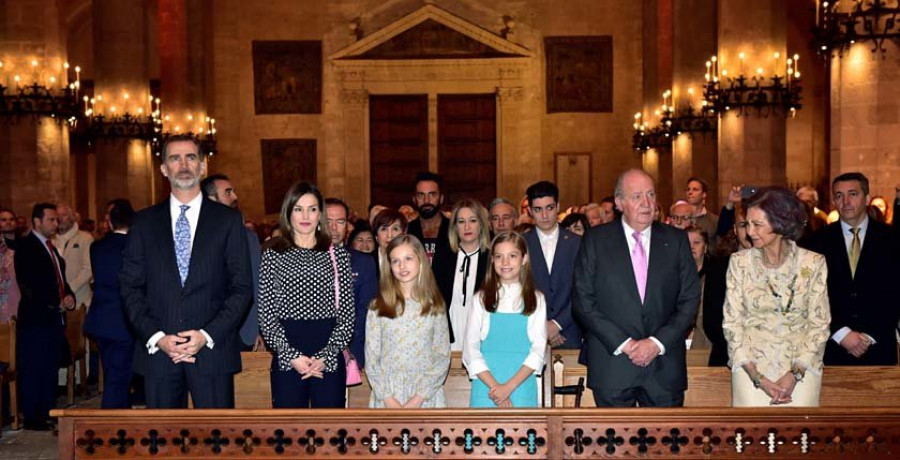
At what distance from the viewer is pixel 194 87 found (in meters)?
25.6

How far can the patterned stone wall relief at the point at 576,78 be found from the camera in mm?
27141

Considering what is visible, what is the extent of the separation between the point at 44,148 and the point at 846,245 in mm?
13910

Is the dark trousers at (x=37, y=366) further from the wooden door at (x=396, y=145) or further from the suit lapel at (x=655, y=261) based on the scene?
the wooden door at (x=396, y=145)

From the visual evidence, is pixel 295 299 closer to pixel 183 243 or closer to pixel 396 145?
pixel 183 243

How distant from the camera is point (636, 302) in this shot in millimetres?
6195

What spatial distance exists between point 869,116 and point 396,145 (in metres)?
16.5

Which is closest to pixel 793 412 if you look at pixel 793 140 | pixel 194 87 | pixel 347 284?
pixel 347 284

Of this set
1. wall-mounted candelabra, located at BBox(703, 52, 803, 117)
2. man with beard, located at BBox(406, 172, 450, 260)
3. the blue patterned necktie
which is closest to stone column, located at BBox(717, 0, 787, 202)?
wall-mounted candelabra, located at BBox(703, 52, 803, 117)

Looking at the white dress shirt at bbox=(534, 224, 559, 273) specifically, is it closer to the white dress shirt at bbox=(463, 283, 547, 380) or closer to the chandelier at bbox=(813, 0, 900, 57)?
the white dress shirt at bbox=(463, 283, 547, 380)

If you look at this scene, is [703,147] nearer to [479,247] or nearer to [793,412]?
[479,247]

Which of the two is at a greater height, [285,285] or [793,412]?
[285,285]

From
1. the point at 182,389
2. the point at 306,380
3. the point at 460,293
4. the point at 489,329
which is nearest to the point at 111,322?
the point at 460,293

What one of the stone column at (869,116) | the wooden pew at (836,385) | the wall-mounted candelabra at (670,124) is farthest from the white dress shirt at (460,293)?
the wall-mounted candelabra at (670,124)

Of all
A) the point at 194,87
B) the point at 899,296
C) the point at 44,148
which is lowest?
the point at 899,296
